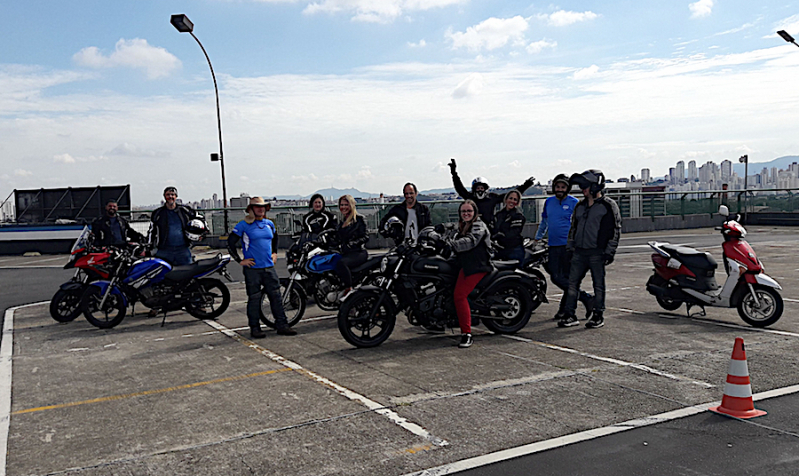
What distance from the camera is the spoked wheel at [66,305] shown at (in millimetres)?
10180

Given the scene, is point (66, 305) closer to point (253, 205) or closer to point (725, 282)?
point (253, 205)

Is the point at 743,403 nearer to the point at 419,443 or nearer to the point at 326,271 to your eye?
the point at 419,443

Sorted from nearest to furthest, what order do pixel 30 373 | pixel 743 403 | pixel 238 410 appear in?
pixel 743 403 < pixel 238 410 < pixel 30 373

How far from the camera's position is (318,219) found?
410 inches

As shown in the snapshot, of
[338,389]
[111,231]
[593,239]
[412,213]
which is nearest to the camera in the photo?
[338,389]

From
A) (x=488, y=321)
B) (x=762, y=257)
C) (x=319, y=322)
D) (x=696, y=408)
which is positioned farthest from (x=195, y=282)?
(x=762, y=257)

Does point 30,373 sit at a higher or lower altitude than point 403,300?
lower

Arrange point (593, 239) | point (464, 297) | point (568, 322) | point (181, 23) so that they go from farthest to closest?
point (181, 23)
point (568, 322)
point (593, 239)
point (464, 297)

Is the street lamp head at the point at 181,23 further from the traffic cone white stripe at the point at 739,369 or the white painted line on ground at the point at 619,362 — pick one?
the traffic cone white stripe at the point at 739,369

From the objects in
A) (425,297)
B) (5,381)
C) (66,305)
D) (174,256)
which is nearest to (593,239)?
(425,297)

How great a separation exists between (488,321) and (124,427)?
4.43 metres

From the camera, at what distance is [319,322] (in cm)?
974

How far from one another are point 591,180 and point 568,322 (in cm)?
180

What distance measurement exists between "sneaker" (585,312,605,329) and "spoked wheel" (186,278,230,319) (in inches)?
195
